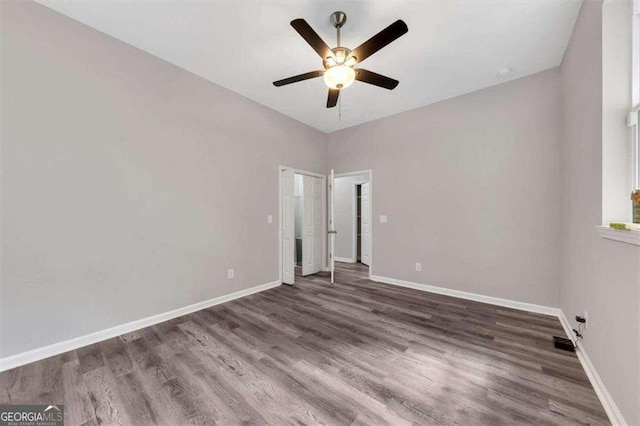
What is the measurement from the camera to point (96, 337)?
2283 millimetres

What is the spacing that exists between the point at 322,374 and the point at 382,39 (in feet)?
8.68

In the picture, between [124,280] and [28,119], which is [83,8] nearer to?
[28,119]

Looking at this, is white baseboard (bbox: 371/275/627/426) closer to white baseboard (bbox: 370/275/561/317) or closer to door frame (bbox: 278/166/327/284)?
white baseboard (bbox: 370/275/561/317)

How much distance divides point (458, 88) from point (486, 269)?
101 inches

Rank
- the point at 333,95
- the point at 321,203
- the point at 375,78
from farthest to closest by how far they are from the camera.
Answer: the point at 321,203 < the point at 333,95 < the point at 375,78

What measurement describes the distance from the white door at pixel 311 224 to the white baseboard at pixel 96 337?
70.6 inches

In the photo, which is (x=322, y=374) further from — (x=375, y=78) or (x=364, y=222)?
(x=364, y=222)

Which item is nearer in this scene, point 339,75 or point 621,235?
point 621,235

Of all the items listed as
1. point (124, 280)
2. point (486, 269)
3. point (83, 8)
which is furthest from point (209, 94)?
point (486, 269)

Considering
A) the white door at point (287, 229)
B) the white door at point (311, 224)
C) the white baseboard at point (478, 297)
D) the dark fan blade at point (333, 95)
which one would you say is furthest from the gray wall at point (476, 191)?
the dark fan blade at point (333, 95)

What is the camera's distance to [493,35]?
2301 mm

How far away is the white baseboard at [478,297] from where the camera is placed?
2891 mm

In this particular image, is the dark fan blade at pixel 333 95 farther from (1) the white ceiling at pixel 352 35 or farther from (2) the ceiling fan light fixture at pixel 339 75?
(1) the white ceiling at pixel 352 35

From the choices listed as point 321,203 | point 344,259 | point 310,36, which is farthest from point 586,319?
point 344,259
